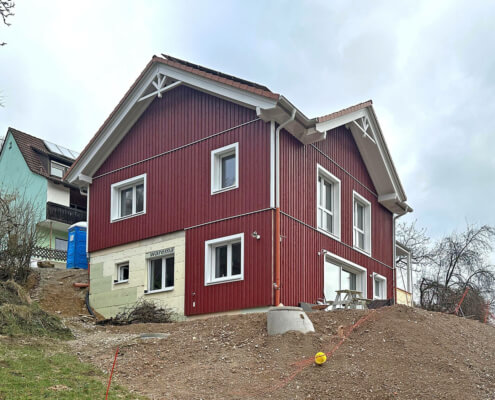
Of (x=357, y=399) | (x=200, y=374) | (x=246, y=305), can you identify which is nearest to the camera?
(x=357, y=399)

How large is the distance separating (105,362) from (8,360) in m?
1.76

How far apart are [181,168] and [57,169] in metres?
21.7

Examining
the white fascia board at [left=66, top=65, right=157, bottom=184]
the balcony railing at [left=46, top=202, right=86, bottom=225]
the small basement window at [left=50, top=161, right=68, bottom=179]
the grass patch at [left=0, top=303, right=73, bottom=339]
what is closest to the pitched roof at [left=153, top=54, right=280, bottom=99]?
the white fascia board at [left=66, top=65, right=157, bottom=184]

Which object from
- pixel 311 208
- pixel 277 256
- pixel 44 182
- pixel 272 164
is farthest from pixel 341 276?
pixel 44 182

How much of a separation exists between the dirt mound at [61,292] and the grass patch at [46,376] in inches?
268

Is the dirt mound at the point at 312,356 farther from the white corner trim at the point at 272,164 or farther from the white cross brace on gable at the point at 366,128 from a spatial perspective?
the white cross brace on gable at the point at 366,128

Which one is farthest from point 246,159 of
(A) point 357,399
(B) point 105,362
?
(A) point 357,399

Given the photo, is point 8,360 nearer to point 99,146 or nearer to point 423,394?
point 423,394

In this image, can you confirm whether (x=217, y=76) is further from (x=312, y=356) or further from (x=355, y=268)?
(x=312, y=356)

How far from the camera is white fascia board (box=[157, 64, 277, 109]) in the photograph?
692 inches

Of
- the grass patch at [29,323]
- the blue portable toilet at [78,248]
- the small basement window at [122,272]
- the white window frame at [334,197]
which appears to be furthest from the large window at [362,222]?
the grass patch at [29,323]

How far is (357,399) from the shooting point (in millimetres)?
10328

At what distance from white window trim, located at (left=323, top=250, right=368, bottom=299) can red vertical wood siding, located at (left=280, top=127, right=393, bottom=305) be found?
16 cm

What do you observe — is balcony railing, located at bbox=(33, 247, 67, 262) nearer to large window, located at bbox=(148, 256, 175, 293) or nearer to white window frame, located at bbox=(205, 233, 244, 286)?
large window, located at bbox=(148, 256, 175, 293)
